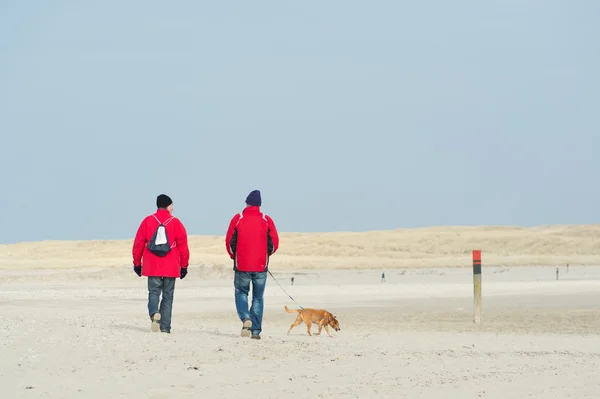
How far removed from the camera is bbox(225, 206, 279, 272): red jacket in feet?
42.4

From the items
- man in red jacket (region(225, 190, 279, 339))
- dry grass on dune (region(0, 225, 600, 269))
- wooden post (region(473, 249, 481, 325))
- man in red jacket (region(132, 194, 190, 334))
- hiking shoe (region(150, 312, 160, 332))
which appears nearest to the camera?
hiking shoe (region(150, 312, 160, 332))

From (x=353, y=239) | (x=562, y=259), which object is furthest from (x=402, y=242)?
(x=562, y=259)

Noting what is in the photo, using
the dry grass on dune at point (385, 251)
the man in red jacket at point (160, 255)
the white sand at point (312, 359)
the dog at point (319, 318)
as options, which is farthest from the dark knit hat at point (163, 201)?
the dry grass on dune at point (385, 251)

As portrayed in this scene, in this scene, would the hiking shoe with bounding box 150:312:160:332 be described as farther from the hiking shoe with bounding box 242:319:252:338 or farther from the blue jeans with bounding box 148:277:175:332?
the hiking shoe with bounding box 242:319:252:338

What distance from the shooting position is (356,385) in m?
9.27

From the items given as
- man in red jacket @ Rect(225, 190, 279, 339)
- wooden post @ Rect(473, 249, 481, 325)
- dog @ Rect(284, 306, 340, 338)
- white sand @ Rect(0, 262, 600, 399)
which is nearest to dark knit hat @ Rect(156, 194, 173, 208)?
man in red jacket @ Rect(225, 190, 279, 339)

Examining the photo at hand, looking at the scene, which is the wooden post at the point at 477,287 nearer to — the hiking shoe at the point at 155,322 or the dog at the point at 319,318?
the dog at the point at 319,318

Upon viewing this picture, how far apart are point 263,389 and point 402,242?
2500 inches

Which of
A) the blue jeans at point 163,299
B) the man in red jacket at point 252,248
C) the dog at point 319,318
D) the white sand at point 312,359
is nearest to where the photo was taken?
the white sand at point 312,359

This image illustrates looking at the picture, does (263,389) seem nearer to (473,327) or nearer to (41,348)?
(41,348)

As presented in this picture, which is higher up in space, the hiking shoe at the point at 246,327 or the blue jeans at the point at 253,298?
the blue jeans at the point at 253,298

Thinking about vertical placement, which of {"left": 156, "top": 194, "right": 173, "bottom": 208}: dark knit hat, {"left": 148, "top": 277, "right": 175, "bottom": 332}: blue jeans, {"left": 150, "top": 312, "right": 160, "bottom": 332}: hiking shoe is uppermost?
{"left": 156, "top": 194, "right": 173, "bottom": 208}: dark knit hat

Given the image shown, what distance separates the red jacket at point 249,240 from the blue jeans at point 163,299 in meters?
0.92

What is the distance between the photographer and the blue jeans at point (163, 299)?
12.7 m
